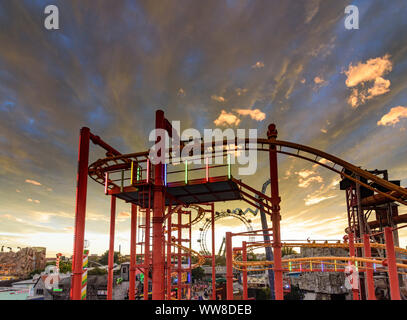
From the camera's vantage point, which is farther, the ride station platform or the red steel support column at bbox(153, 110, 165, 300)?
the ride station platform

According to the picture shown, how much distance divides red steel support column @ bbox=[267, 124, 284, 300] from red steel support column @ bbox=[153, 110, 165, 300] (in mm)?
5934

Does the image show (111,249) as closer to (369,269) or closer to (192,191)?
(192,191)

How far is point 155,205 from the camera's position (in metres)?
15.1

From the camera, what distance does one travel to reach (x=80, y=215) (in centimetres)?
1500

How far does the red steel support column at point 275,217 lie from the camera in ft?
48.5

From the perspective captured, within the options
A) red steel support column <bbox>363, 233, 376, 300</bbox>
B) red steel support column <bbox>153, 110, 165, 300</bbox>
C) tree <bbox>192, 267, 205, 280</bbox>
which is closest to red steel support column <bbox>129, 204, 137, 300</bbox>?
red steel support column <bbox>153, 110, 165, 300</bbox>

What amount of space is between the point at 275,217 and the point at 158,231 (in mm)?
6432

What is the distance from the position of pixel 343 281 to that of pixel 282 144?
31.8 m

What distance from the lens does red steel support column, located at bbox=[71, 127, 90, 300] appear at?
46.1ft

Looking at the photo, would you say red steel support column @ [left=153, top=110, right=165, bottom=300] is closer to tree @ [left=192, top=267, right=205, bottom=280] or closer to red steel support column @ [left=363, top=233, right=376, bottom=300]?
red steel support column @ [left=363, top=233, right=376, bottom=300]

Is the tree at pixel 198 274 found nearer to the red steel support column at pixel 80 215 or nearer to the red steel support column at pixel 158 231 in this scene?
the red steel support column at pixel 158 231

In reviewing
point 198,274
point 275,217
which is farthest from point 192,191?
point 198,274
